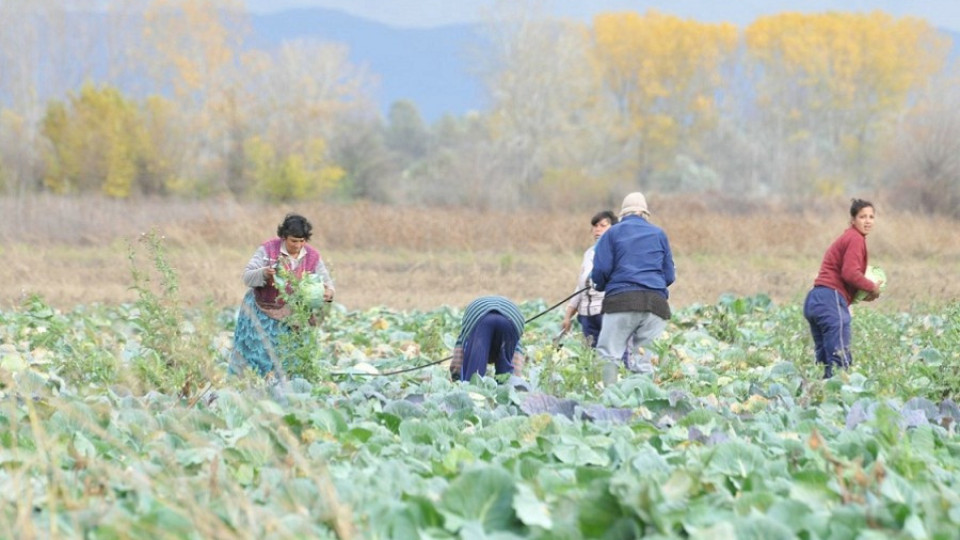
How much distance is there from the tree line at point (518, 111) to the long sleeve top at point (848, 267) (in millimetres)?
26315

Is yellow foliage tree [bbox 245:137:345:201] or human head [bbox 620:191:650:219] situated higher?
human head [bbox 620:191:650:219]

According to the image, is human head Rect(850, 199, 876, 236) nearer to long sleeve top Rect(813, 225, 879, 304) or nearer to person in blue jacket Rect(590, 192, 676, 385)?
long sleeve top Rect(813, 225, 879, 304)

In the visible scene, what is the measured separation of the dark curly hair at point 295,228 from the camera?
881cm

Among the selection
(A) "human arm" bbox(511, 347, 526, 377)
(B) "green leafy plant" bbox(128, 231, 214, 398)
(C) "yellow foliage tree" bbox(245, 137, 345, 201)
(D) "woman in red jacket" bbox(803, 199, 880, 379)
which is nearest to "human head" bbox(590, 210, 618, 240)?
(D) "woman in red jacket" bbox(803, 199, 880, 379)

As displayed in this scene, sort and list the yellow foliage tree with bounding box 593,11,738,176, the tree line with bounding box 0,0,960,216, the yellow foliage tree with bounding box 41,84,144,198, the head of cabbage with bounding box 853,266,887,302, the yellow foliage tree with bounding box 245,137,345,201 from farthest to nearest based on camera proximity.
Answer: the yellow foliage tree with bounding box 593,11,738,176
the tree line with bounding box 0,0,960,216
the yellow foliage tree with bounding box 245,137,345,201
the yellow foliage tree with bounding box 41,84,144,198
the head of cabbage with bounding box 853,266,887,302

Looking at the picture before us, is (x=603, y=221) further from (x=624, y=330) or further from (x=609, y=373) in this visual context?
(x=609, y=373)

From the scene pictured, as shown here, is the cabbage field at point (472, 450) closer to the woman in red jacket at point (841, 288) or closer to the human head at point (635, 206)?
the woman in red jacket at point (841, 288)

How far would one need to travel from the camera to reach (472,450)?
569cm

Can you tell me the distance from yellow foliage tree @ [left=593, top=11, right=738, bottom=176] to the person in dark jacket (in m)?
66.1

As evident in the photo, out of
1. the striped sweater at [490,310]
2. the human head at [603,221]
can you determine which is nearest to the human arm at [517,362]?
the striped sweater at [490,310]

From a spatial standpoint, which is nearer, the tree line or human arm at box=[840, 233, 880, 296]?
human arm at box=[840, 233, 880, 296]

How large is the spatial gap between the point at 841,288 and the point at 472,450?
481cm

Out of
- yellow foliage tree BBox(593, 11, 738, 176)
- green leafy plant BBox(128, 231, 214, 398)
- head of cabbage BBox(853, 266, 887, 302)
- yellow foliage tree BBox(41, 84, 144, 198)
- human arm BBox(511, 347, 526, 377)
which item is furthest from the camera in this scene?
yellow foliage tree BBox(593, 11, 738, 176)

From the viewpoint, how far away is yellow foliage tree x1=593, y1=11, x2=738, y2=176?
245 ft
